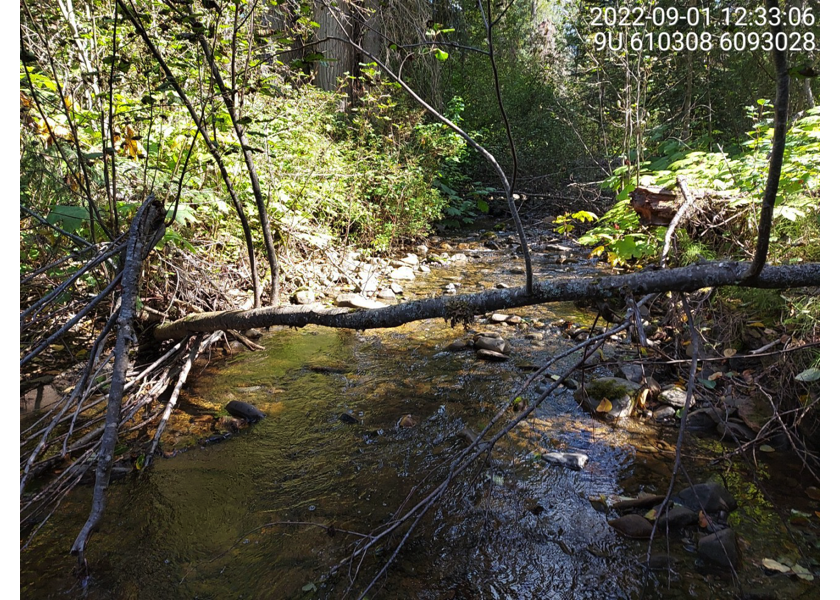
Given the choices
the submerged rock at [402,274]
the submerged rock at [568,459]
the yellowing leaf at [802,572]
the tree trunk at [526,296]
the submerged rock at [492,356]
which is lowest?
the yellowing leaf at [802,572]

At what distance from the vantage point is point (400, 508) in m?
1.79

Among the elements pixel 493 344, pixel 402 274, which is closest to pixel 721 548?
pixel 493 344

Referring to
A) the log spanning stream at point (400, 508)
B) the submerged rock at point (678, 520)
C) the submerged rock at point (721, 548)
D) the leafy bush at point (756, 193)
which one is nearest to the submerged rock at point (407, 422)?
the log spanning stream at point (400, 508)

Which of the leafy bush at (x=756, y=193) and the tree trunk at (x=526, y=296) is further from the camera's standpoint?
the leafy bush at (x=756, y=193)

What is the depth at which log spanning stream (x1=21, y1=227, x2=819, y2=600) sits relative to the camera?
1.95m

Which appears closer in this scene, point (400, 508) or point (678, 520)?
point (400, 508)

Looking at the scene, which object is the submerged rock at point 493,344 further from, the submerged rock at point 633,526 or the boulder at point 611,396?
the submerged rock at point 633,526

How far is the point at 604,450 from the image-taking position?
2.85 m

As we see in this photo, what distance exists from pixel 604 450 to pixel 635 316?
4.76 ft

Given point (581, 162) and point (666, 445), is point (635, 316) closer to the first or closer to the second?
point (666, 445)

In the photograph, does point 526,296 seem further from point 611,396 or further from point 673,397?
point 673,397

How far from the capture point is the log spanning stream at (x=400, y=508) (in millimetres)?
1949

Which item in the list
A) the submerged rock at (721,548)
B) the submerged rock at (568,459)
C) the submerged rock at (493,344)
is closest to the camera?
the submerged rock at (721,548)

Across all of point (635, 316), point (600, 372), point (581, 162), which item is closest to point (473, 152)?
point (581, 162)
